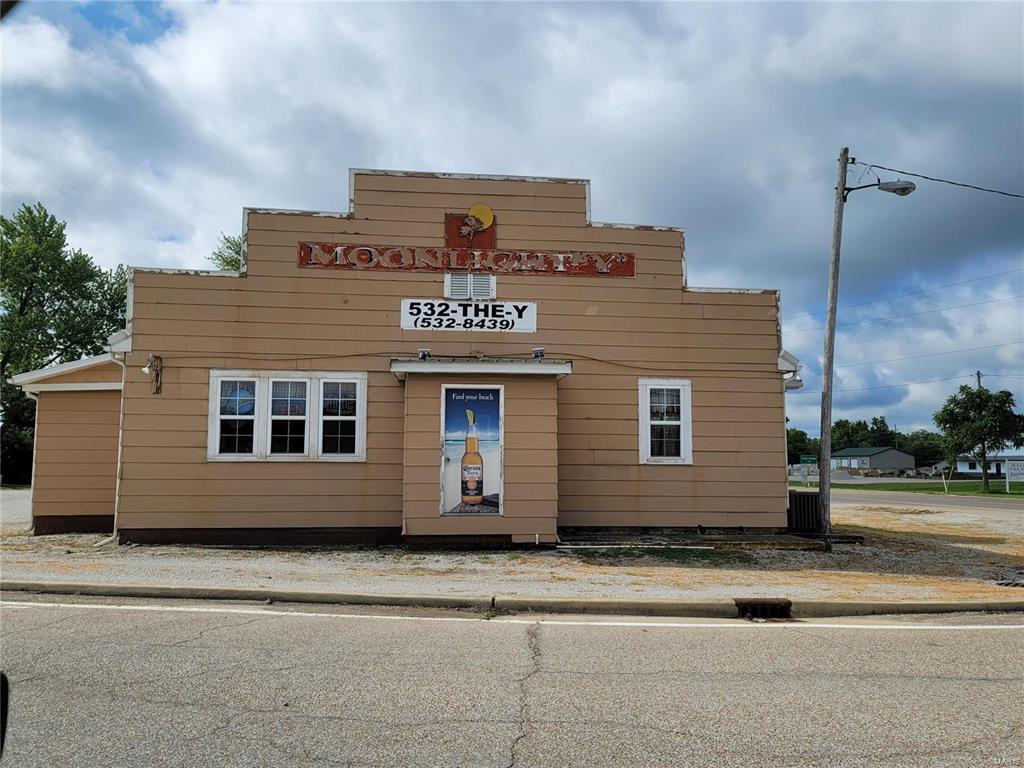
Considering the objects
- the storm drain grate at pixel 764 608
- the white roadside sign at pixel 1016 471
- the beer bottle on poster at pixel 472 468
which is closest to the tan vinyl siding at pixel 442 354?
the beer bottle on poster at pixel 472 468

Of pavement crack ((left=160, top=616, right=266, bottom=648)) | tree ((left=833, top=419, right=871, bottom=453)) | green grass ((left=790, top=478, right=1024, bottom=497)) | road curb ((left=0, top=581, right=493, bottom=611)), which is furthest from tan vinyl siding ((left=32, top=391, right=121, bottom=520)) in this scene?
tree ((left=833, top=419, right=871, bottom=453))

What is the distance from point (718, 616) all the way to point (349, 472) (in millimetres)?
7649

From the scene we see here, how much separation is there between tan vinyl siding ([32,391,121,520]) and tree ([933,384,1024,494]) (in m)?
44.3

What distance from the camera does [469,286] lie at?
14.5m

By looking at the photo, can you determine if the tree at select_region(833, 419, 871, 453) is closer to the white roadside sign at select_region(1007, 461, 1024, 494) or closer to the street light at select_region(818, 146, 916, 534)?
the white roadside sign at select_region(1007, 461, 1024, 494)

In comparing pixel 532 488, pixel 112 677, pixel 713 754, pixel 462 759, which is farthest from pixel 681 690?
pixel 532 488

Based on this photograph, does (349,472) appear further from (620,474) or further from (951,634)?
(951,634)

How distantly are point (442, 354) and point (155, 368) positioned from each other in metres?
5.09

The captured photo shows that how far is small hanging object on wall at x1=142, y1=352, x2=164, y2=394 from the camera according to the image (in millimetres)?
13414

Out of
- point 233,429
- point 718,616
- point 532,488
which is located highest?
point 233,429

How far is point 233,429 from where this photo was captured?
45.0ft

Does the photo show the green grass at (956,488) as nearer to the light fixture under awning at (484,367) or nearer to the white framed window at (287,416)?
the light fixture under awning at (484,367)

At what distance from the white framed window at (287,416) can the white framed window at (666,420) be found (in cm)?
533

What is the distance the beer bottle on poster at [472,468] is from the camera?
12953mm
